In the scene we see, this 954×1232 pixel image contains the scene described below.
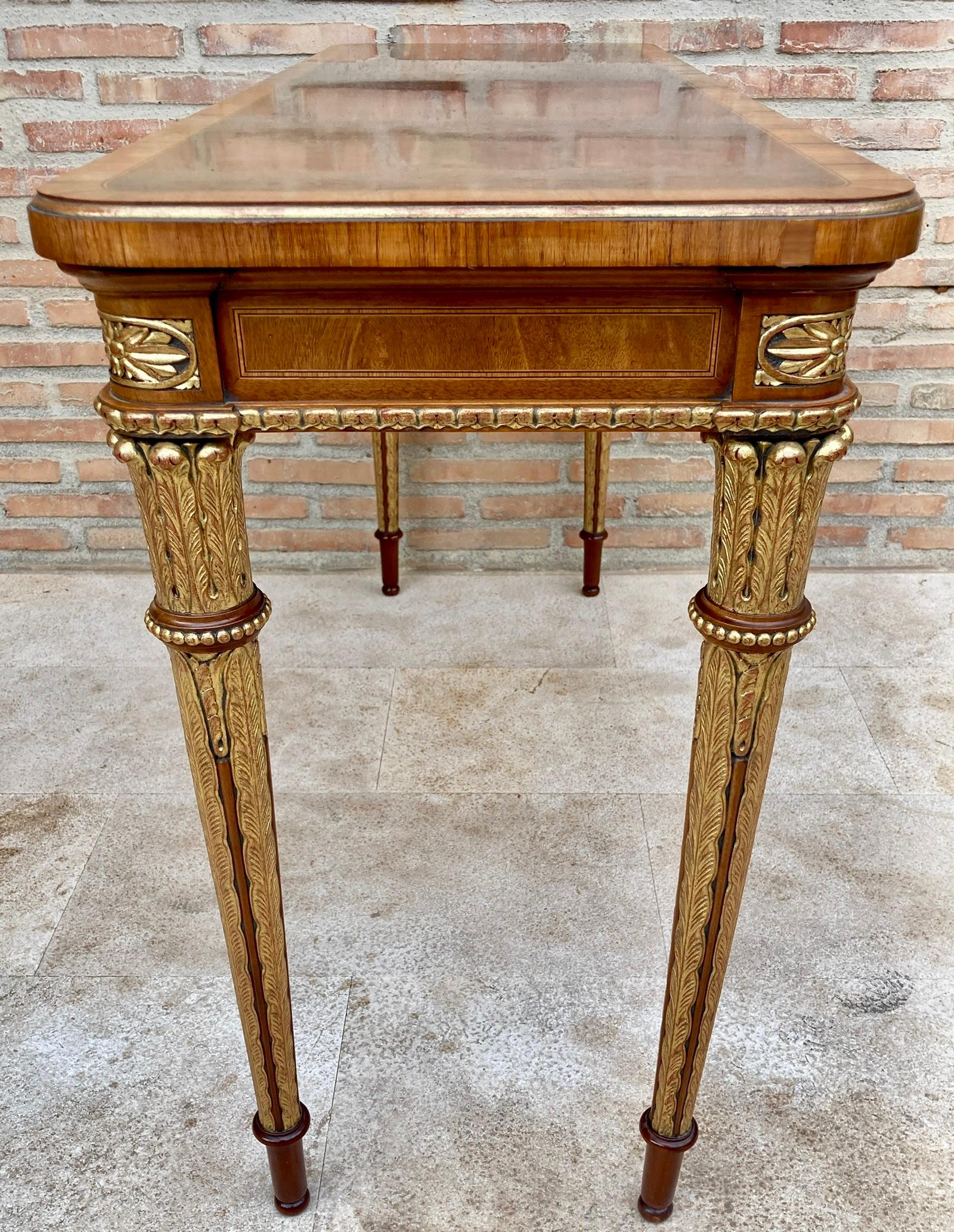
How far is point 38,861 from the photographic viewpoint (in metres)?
1.29

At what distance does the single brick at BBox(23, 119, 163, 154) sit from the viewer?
62.8 inches

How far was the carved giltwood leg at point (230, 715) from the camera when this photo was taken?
0.66 m

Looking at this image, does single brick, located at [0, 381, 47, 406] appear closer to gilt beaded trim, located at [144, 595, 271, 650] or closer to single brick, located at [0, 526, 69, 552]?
single brick, located at [0, 526, 69, 552]

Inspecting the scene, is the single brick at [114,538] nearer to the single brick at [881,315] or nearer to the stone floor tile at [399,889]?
the stone floor tile at [399,889]

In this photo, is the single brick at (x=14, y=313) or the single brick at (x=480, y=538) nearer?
the single brick at (x=14, y=313)

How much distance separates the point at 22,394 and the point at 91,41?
0.55 metres

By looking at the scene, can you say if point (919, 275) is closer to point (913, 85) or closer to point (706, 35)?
point (913, 85)

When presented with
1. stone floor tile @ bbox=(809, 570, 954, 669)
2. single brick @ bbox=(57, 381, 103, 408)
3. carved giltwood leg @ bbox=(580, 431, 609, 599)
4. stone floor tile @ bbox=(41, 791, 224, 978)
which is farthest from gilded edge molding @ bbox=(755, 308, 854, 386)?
single brick @ bbox=(57, 381, 103, 408)

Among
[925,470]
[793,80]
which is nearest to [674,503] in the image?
[925,470]

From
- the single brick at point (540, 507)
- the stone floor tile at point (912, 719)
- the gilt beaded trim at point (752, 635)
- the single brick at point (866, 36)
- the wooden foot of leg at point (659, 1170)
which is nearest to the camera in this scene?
the gilt beaded trim at point (752, 635)

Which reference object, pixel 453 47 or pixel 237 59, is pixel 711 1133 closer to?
pixel 453 47

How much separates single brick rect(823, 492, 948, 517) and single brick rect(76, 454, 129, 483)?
1.21m

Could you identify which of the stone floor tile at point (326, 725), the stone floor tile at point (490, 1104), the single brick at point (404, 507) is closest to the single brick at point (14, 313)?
the single brick at point (404, 507)

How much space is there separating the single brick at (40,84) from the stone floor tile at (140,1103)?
1.24 meters
